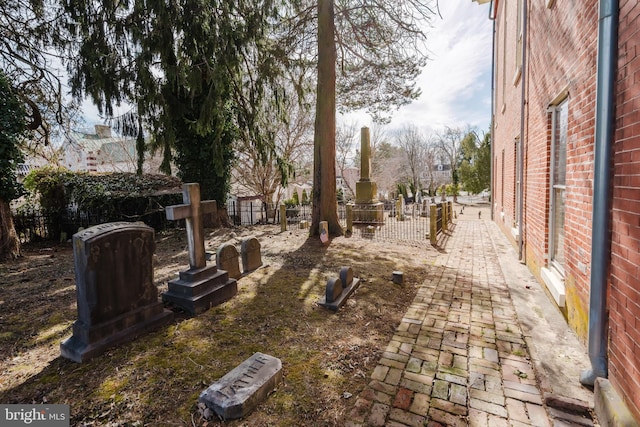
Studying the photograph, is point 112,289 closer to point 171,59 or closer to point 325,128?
point 325,128

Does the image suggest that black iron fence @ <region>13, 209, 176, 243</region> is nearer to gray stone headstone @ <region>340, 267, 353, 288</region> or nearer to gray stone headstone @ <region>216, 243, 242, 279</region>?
gray stone headstone @ <region>216, 243, 242, 279</region>

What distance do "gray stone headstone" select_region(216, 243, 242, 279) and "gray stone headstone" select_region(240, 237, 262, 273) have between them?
433 mm

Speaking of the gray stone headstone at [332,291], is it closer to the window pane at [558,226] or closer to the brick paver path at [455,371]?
the brick paver path at [455,371]

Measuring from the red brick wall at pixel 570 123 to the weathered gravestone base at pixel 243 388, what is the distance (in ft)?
10.8

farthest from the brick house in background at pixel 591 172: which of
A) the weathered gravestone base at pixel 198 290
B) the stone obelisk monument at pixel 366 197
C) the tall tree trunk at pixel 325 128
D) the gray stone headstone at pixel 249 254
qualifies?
the stone obelisk monument at pixel 366 197

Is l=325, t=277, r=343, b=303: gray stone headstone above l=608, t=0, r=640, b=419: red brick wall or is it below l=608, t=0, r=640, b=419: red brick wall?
below

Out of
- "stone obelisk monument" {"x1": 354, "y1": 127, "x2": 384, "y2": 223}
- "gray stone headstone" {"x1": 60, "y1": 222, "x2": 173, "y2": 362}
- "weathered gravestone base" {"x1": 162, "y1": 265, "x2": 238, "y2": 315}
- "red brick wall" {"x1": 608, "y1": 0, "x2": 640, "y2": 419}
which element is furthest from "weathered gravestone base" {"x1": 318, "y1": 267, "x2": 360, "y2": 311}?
"stone obelisk monument" {"x1": 354, "y1": 127, "x2": 384, "y2": 223}

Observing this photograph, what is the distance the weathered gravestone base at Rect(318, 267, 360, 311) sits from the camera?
4.70 meters

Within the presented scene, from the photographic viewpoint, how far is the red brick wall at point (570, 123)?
3.16m

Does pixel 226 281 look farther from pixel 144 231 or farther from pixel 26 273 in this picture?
pixel 26 273

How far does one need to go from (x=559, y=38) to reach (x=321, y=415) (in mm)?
5415

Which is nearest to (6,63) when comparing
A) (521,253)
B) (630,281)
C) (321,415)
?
(321,415)

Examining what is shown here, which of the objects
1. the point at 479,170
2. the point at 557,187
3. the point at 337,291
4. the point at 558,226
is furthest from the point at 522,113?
the point at 479,170

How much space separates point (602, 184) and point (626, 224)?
43 centimetres
